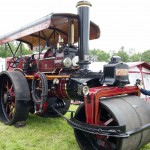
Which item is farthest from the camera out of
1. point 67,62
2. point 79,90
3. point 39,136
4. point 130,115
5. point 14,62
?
point 14,62

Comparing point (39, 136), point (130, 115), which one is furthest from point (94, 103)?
point (39, 136)

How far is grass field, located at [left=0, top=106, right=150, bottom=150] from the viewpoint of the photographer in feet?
12.0

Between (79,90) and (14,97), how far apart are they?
2014 millimetres

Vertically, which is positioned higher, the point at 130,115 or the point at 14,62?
the point at 14,62

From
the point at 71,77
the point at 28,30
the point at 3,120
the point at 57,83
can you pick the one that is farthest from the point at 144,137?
the point at 3,120

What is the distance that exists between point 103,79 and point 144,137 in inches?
38.3

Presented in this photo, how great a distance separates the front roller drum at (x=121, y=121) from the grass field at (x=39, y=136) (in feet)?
1.18

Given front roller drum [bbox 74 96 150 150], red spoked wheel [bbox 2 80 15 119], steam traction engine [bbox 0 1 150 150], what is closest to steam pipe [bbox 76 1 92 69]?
steam traction engine [bbox 0 1 150 150]

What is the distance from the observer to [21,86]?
455cm

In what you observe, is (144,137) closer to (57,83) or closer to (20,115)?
(57,83)

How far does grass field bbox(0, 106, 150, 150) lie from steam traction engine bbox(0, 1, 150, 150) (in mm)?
276

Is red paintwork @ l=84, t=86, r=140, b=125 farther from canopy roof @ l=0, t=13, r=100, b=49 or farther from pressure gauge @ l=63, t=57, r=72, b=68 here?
canopy roof @ l=0, t=13, r=100, b=49

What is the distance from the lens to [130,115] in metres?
2.96

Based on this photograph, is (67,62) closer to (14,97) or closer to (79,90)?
(79,90)
